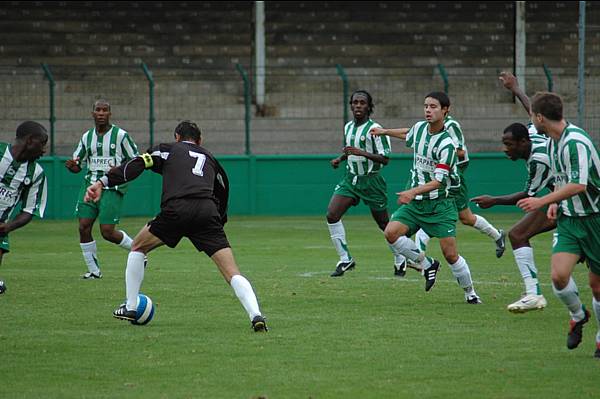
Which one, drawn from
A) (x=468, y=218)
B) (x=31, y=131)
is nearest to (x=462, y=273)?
(x=468, y=218)

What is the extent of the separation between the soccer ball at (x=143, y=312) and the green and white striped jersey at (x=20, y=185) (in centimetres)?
220

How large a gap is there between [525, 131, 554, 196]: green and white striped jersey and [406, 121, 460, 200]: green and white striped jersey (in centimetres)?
79

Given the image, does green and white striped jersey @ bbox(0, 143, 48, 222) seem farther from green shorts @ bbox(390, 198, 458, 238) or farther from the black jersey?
green shorts @ bbox(390, 198, 458, 238)

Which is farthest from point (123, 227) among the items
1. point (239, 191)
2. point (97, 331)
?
point (97, 331)

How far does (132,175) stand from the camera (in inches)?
365

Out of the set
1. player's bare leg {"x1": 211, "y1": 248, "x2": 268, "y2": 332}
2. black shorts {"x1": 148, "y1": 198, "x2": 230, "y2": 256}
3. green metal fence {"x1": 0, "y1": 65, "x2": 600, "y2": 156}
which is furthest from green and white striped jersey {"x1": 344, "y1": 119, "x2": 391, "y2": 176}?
green metal fence {"x1": 0, "y1": 65, "x2": 600, "y2": 156}

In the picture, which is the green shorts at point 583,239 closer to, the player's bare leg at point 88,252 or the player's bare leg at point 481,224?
the player's bare leg at point 88,252

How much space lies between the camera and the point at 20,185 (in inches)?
453

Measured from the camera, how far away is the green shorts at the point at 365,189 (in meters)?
14.6

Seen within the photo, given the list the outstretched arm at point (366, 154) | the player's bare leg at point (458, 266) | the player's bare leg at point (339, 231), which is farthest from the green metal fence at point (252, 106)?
the player's bare leg at point (458, 266)

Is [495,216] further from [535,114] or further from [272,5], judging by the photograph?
[535,114]

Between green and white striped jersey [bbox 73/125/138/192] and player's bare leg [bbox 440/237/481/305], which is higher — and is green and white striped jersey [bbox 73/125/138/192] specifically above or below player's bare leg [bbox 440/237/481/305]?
above

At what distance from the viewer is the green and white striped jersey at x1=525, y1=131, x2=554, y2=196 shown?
419 inches

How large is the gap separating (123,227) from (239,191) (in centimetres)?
409
